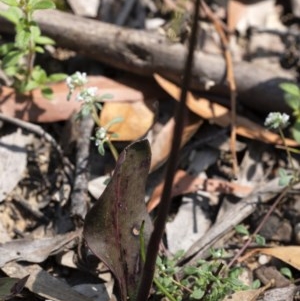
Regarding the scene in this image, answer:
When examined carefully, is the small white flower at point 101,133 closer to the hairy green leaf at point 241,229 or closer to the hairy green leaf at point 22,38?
the hairy green leaf at point 22,38

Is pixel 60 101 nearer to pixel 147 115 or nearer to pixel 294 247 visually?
pixel 147 115

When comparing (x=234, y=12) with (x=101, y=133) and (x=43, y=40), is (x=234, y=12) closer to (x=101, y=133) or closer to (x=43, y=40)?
(x=43, y=40)

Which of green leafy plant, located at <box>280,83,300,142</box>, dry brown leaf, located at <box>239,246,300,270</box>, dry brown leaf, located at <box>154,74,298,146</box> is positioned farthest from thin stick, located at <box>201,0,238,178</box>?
dry brown leaf, located at <box>239,246,300,270</box>

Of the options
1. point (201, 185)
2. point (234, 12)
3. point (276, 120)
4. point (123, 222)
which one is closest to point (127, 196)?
point (123, 222)

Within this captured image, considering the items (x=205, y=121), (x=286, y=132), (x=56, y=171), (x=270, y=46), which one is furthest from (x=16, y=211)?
(x=270, y=46)

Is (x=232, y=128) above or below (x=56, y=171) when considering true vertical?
above

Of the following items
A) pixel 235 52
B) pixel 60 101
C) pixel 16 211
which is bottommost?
pixel 16 211

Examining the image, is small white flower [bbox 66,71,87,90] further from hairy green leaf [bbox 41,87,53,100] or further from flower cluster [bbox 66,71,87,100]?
hairy green leaf [bbox 41,87,53,100]
